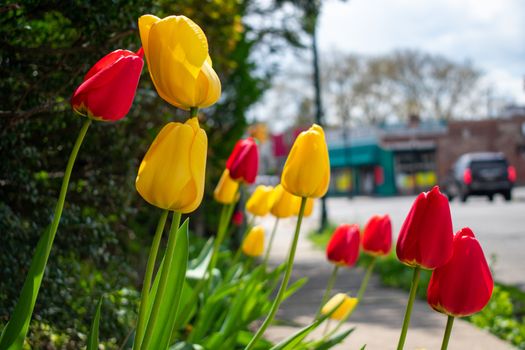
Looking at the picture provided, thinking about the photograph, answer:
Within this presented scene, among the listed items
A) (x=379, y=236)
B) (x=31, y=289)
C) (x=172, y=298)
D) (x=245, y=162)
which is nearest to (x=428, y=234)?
(x=172, y=298)

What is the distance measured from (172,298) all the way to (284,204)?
877 mm

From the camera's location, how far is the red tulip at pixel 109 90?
1205 millimetres

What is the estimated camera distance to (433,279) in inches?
50.4

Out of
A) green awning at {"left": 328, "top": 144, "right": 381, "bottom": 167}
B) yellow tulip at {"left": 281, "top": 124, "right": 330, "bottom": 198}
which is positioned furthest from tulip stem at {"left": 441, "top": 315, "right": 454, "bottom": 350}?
green awning at {"left": 328, "top": 144, "right": 381, "bottom": 167}

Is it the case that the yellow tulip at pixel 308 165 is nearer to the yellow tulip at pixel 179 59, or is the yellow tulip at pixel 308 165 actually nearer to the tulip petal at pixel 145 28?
the yellow tulip at pixel 179 59

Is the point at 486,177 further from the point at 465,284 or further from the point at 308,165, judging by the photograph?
the point at 465,284

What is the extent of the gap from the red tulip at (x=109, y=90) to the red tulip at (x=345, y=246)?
3.78ft

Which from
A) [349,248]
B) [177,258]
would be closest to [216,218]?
[349,248]

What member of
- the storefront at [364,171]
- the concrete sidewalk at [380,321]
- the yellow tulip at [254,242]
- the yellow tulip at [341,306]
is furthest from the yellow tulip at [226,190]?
the storefront at [364,171]

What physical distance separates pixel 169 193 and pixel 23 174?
115 cm

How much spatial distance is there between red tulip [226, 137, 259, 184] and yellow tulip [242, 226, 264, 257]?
691 mm

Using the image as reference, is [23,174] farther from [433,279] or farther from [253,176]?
[433,279]

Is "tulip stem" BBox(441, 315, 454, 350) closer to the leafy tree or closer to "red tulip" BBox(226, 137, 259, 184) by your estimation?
"red tulip" BBox(226, 137, 259, 184)

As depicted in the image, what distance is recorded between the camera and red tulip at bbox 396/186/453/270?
1225 mm
